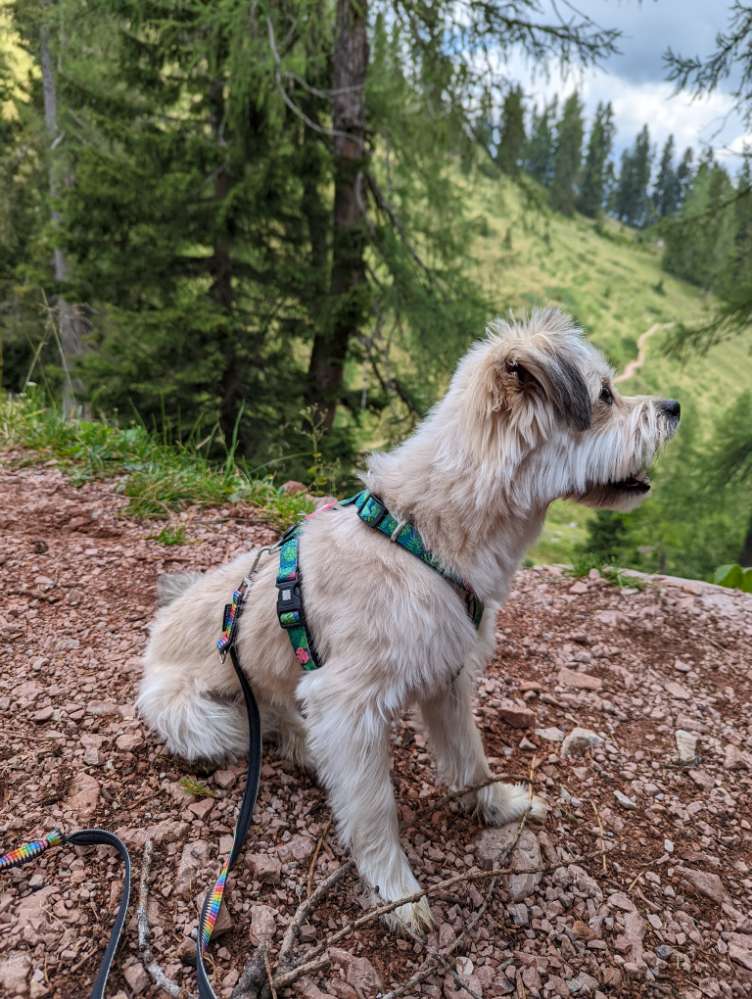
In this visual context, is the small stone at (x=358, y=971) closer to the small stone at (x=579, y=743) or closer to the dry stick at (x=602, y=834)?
the dry stick at (x=602, y=834)

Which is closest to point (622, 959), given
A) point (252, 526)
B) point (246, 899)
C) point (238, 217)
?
point (246, 899)

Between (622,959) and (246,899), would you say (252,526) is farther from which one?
(622,959)

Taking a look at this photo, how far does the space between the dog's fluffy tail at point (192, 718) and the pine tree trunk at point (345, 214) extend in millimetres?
6938

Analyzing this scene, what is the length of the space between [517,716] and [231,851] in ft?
5.59

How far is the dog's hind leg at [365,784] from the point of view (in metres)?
2.33

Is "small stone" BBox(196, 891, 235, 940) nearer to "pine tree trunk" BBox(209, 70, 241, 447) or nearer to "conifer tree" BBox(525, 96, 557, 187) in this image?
"pine tree trunk" BBox(209, 70, 241, 447)

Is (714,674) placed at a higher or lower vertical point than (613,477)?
lower

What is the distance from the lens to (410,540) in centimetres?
243

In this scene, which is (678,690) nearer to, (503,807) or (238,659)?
(503,807)

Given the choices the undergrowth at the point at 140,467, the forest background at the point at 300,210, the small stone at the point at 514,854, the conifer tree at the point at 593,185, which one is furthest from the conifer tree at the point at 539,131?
the conifer tree at the point at 593,185

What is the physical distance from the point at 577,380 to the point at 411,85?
9.05 meters

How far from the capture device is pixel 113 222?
10.7 metres

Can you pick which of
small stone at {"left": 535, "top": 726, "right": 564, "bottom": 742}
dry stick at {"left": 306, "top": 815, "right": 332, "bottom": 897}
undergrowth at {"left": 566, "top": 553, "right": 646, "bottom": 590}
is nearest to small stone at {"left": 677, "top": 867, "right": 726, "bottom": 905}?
small stone at {"left": 535, "top": 726, "right": 564, "bottom": 742}

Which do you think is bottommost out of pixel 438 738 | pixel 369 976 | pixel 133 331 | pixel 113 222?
pixel 369 976
